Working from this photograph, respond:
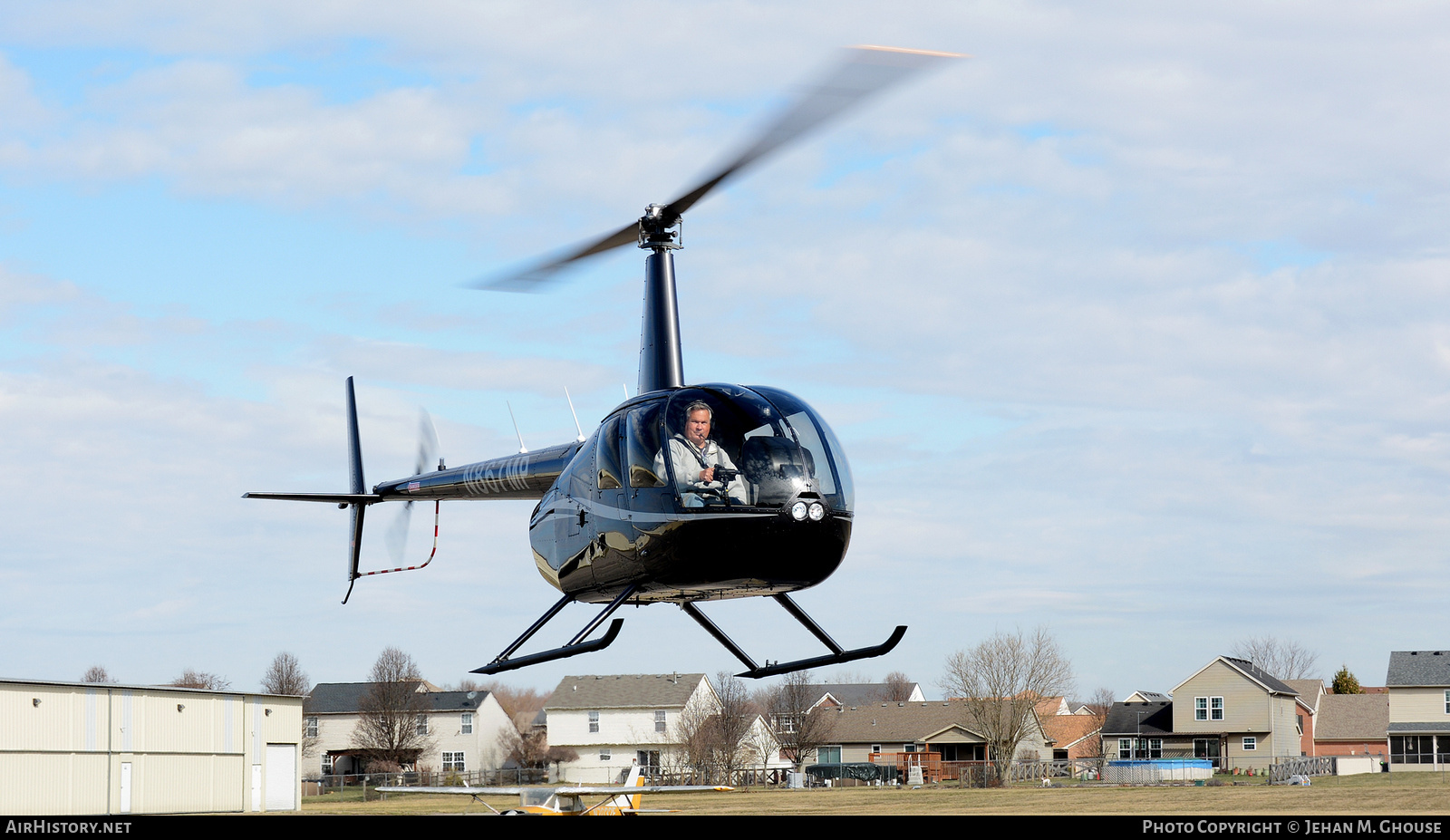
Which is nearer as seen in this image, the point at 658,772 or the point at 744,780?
the point at 744,780

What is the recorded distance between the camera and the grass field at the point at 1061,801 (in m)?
41.1

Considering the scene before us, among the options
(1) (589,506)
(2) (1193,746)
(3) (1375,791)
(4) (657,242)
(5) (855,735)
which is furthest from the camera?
(5) (855,735)

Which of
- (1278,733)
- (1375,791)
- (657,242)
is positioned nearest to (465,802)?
(1375,791)

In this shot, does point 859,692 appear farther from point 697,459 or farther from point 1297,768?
point 697,459

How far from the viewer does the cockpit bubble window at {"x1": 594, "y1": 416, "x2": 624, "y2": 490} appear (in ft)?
45.9

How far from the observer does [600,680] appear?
285 feet

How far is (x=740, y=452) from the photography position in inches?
509

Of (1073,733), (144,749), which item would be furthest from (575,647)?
(1073,733)

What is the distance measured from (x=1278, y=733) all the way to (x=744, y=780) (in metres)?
29.4

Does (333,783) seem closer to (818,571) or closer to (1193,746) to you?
(1193,746)

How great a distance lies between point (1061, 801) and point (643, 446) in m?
39.1

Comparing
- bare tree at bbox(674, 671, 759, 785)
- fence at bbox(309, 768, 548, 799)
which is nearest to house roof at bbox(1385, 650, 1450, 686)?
bare tree at bbox(674, 671, 759, 785)

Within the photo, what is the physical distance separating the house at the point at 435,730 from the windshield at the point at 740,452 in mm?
77873

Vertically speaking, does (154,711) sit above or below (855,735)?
above
